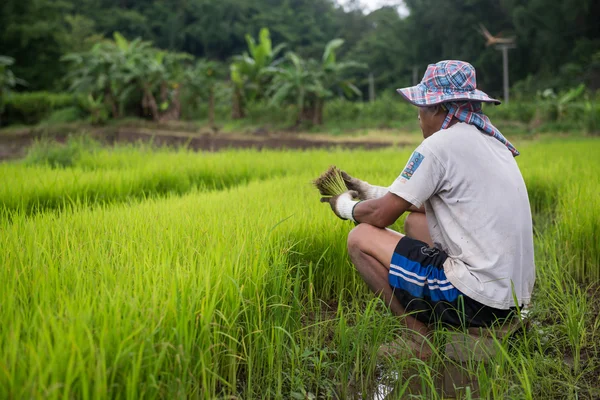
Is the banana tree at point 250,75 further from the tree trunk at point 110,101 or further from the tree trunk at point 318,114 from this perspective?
the tree trunk at point 110,101

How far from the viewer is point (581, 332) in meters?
2.11

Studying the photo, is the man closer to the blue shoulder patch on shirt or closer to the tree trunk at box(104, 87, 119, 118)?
the blue shoulder patch on shirt

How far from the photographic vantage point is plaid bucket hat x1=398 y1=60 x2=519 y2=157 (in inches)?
76.2

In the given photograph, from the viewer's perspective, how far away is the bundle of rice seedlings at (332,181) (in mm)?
2393

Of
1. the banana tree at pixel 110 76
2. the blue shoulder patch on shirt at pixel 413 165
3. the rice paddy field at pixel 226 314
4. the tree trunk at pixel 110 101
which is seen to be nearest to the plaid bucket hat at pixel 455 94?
the blue shoulder patch on shirt at pixel 413 165

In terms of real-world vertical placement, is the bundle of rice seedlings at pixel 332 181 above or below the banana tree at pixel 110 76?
below

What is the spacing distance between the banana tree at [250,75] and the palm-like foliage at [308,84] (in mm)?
681

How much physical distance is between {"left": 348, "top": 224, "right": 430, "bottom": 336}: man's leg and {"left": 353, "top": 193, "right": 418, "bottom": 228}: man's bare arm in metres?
0.04

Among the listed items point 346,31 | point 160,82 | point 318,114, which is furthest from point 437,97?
point 346,31

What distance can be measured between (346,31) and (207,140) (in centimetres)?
2714

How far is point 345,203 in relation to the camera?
223 cm

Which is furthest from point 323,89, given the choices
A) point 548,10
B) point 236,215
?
point 548,10

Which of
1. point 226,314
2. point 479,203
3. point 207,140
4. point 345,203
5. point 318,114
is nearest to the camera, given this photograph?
point 226,314

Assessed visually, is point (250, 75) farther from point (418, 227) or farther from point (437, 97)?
point (437, 97)
